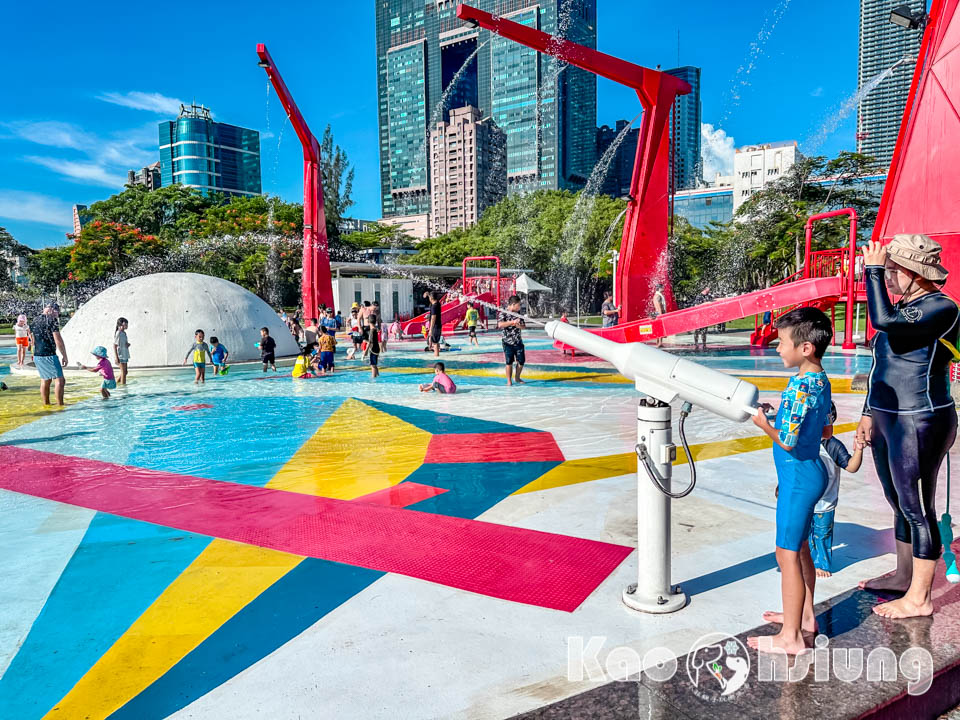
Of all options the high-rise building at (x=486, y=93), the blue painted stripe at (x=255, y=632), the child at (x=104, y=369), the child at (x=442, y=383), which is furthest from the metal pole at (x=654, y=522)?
the high-rise building at (x=486, y=93)

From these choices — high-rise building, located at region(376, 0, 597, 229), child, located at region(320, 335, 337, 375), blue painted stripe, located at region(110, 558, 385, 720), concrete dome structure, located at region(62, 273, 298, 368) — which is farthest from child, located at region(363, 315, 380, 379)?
high-rise building, located at region(376, 0, 597, 229)

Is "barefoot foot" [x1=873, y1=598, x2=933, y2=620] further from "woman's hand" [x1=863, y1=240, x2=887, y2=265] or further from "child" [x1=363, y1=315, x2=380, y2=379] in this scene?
"child" [x1=363, y1=315, x2=380, y2=379]

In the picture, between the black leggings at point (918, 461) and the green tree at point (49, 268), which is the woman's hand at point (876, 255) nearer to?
the black leggings at point (918, 461)

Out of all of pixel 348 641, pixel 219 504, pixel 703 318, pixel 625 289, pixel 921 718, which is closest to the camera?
pixel 921 718

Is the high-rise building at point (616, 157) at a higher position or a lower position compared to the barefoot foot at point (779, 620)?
higher

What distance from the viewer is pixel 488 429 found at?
8734mm

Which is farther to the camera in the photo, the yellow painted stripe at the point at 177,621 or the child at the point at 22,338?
the child at the point at 22,338

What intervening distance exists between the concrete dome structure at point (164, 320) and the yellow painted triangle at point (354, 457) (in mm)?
9734

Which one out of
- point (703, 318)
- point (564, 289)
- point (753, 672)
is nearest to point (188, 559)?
point (753, 672)

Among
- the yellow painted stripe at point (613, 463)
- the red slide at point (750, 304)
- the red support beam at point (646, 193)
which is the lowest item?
the yellow painted stripe at point (613, 463)

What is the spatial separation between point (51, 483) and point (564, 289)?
52995 millimetres

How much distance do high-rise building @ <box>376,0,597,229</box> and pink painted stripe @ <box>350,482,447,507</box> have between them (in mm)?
66302

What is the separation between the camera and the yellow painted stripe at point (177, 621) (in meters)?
2.90

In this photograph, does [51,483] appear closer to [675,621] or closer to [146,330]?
[675,621]
